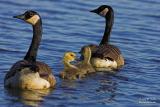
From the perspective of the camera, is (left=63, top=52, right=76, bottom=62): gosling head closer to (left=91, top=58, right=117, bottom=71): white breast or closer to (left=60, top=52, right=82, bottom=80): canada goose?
(left=60, top=52, right=82, bottom=80): canada goose

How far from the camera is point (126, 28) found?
21766mm

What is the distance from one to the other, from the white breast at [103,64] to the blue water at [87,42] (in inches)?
11.8

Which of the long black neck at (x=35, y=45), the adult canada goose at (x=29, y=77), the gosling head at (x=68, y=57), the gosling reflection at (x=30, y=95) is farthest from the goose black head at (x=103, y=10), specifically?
the gosling reflection at (x=30, y=95)

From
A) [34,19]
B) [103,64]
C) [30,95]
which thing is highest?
[34,19]

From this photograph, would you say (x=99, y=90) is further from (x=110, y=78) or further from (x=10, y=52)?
(x=10, y=52)

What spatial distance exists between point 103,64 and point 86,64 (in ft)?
3.23

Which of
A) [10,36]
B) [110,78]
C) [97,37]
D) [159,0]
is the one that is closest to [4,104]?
[110,78]

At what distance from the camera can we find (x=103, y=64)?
17125mm

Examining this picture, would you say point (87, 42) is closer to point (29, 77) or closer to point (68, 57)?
point (68, 57)

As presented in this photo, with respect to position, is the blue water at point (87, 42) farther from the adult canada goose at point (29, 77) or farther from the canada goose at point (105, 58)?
the canada goose at point (105, 58)

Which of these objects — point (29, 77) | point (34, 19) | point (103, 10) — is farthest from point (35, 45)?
point (103, 10)

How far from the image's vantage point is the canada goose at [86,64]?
52.4 feet

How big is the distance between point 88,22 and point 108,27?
3.31 metres

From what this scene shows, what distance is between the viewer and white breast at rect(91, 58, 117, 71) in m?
17.0
